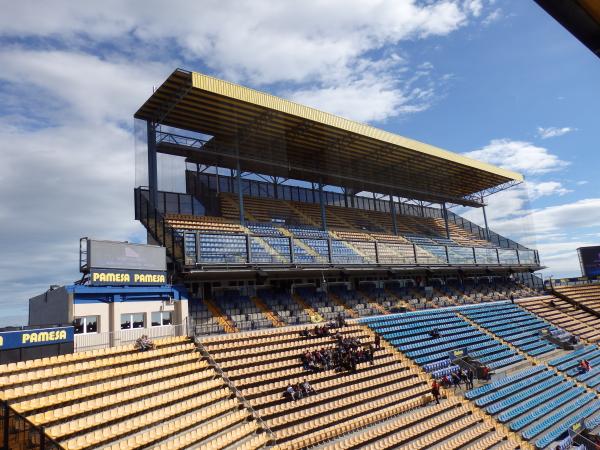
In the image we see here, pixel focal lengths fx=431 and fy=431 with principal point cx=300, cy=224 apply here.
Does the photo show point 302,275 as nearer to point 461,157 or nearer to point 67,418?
point 67,418

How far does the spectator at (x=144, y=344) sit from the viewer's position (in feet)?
52.7

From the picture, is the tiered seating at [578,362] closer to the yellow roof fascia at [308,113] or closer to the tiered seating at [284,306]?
the tiered seating at [284,306]

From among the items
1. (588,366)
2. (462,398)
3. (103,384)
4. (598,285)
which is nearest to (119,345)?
(103,384)

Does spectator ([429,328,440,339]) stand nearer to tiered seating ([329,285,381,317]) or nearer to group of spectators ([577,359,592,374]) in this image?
tiered seating ([329,285,381,317])

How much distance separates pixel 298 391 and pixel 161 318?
297 inches

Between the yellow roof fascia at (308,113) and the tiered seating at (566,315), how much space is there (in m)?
14.6

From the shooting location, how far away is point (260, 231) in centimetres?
3127

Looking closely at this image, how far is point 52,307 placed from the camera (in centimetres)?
1753

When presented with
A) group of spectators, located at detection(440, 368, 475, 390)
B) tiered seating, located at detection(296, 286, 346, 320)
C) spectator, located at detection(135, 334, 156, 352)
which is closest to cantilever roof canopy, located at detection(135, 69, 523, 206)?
tiered seating, located at detection(296, 286, 346, 320)

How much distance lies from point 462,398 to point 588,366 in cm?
1264

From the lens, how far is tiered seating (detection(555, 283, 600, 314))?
41938mm

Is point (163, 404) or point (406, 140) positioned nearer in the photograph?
point (163, 404)

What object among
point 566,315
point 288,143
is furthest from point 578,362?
point 288,143

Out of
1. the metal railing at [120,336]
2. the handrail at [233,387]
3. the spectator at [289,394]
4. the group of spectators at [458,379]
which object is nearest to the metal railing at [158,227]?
the metal railing at [120,336]
